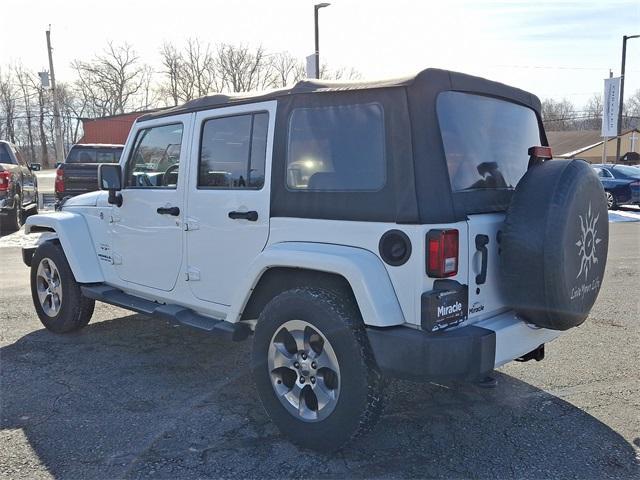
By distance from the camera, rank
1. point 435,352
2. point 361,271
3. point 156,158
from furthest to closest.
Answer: point 156,158, point 361,271, point 435,352

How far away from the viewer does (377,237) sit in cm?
281

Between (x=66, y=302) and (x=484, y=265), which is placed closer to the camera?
(x=484, y=265)

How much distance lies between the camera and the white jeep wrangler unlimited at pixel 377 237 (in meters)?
2.74

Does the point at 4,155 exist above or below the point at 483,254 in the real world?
above

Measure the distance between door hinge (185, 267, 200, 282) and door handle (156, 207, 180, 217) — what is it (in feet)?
1.32

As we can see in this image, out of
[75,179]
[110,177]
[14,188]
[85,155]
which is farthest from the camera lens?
[85,155]

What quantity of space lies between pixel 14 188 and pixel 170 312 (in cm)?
931

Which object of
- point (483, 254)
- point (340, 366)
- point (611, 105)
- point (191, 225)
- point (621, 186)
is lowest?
point (340, 366)

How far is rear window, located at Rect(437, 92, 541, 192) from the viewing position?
295 cm

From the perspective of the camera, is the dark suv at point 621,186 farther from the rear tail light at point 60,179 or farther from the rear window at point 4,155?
the rear window at point 4,155

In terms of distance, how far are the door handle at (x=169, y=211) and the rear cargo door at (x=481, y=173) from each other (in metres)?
1.97

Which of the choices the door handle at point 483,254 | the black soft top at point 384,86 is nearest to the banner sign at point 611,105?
the black soft top at point 384,86

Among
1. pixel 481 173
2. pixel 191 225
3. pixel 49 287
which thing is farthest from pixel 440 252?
pixel 49 287

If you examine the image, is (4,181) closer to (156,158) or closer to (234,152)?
(156,158)
